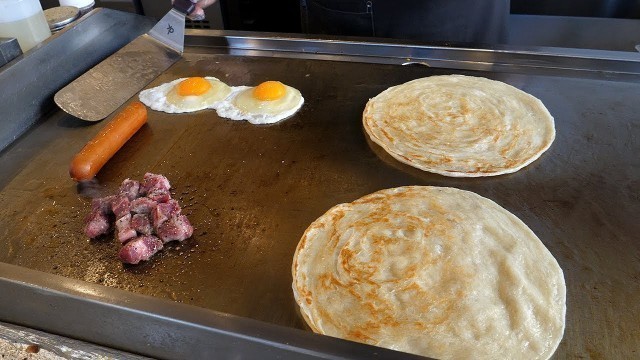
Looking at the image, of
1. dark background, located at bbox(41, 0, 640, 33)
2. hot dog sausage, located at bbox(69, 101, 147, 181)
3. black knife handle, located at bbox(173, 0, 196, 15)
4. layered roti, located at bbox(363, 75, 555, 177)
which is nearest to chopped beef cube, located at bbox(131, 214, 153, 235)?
hot dog sausage, located at bbox(69, 101, 147, 181)

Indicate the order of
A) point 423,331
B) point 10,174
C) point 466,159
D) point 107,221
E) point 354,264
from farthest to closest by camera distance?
point 10,174
point 466,159
point 107,221
point 354,264
point 423,331

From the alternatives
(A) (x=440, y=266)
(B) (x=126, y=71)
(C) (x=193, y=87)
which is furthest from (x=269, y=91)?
(A) (x=440, y=266)

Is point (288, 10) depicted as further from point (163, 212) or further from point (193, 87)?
point (163, 212)

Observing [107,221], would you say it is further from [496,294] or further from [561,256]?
[561,256]

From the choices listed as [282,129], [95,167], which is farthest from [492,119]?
[95,167]

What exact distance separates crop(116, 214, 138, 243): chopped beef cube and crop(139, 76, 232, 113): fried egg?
42.1 inches

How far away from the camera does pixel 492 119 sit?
9.16ft

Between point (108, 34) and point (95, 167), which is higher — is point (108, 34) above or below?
above

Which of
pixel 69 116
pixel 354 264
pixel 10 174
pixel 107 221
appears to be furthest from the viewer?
pixel 69 116

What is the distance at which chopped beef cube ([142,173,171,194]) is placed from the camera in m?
2.48

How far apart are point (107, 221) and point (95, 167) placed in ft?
1.45

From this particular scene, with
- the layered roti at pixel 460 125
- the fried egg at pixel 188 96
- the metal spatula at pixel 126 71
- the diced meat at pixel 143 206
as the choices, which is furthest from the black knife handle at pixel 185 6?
the diced meat at pixel 143 206

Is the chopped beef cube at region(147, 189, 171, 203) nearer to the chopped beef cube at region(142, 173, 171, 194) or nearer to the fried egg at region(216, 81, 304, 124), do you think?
the chopped beef cube at region(142, 173, 171, 194)

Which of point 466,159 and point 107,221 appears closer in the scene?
point 107,221
